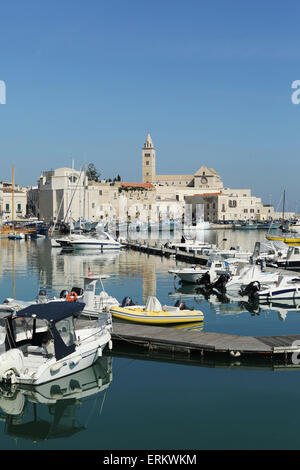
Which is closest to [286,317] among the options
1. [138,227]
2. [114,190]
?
[138,227]

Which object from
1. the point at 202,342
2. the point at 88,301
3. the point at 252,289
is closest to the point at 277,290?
the point at 252,289

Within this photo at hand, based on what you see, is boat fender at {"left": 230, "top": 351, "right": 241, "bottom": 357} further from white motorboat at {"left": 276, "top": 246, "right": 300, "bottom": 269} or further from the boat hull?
white motorboat at {"left": 276, "top": 246, "right": 300, "bottom": 269}

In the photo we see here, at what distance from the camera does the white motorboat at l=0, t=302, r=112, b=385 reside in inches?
444

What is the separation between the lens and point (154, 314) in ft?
53.4

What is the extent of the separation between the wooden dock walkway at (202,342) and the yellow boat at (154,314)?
118 cm

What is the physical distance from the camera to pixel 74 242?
47.7 metres

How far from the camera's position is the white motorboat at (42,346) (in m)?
11.3

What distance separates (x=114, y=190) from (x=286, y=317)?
87707mm

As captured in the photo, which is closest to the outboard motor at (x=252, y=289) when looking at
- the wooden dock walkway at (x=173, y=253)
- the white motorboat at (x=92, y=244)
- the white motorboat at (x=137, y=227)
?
the wooden dock walkway at (x=173, y=253)

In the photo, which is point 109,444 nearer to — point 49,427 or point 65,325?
point 49,427

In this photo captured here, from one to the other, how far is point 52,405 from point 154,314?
5.90 meters

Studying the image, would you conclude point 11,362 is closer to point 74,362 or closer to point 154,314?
point 74,362

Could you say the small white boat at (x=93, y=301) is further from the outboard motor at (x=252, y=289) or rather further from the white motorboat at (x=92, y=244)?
the white motorboat at (x=92, y=244)

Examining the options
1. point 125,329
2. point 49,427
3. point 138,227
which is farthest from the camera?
point 138,227
